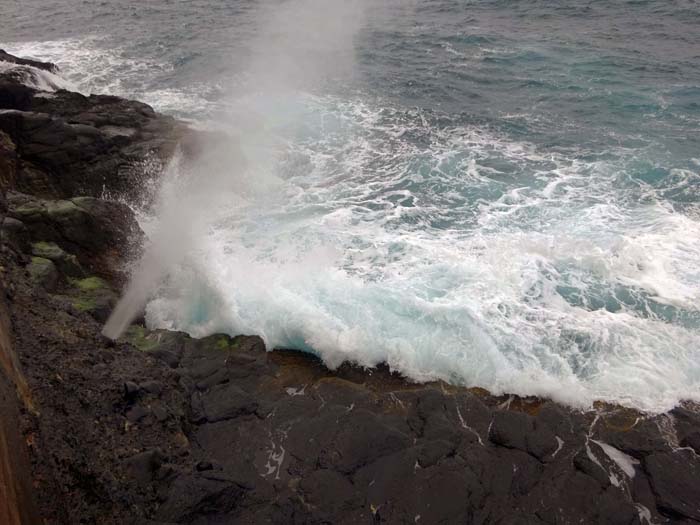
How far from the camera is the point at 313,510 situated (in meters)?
6.44

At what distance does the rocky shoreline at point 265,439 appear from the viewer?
598cm

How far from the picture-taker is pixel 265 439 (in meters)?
7.44

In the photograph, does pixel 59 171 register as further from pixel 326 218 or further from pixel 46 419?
pixel 46 419

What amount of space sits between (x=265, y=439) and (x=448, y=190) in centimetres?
1003

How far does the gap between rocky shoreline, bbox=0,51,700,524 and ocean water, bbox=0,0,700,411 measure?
3.08 ft

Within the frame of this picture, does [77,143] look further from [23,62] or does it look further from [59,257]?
[23,62]

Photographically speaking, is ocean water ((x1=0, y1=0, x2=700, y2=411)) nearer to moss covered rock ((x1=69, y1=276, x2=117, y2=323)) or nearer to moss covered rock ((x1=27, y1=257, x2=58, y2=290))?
moss covered rock ((x1=69, y1=276, x2=117, y2=323))

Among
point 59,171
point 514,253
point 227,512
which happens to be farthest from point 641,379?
point 59,171

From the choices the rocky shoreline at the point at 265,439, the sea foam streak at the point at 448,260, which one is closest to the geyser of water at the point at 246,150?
the sea foam streak at the point at 448,260

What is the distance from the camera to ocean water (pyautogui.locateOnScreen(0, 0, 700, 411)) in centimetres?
966

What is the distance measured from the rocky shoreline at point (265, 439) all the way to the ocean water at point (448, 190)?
937 millimetres

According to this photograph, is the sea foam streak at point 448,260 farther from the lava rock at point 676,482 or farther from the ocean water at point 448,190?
the lava rock at point 676,482

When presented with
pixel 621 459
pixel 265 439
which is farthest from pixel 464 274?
pixel 265 439

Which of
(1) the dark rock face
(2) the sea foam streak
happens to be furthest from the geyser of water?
(1) the dark rock face
